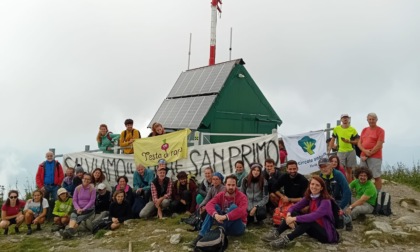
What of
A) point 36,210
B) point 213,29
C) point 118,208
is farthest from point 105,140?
point 213,29

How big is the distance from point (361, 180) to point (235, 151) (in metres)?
3.40

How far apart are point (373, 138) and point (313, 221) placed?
3.41m

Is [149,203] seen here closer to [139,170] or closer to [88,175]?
[139,170]

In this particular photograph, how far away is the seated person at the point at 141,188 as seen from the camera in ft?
29.2

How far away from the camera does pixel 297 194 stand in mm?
7277

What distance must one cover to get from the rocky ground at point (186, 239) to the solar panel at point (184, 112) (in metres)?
5.13

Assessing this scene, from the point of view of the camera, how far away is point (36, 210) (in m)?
9.29

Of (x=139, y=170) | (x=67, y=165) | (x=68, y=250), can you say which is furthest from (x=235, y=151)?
(x=67, y=165)

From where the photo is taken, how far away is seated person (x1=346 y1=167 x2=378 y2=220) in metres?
7.59

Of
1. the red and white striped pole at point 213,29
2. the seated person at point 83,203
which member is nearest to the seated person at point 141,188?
the seated person at point 83,203

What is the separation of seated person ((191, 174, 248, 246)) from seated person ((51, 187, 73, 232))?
166 inches

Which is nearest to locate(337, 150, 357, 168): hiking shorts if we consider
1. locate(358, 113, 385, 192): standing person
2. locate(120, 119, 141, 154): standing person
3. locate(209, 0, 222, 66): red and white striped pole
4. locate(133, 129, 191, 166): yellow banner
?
locate(358, 113, 385, 192): standing person

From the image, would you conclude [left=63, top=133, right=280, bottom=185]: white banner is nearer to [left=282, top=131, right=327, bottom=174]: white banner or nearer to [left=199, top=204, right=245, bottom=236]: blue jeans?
[left=282, top=131, right=327, bottom=174]: white banner

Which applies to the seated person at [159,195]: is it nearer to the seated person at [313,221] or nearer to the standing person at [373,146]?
the seated person at [313,221]
